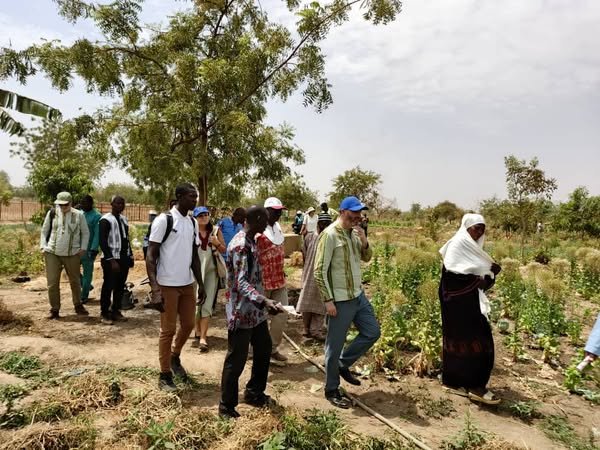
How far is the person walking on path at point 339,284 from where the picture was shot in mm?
3969

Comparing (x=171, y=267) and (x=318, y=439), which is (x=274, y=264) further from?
A: (x=318, y=439)

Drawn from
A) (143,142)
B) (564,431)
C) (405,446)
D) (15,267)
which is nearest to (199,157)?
(143,142)

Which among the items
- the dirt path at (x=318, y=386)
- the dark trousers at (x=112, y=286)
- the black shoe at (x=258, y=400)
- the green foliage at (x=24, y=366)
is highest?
the dark trousers at (x=112, y=286)

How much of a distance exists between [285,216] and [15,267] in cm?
2935

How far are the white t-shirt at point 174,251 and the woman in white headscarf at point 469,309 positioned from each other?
256 centimetres

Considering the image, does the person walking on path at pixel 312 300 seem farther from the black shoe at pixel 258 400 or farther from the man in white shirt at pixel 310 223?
the man in white shirt at pixel 310 223

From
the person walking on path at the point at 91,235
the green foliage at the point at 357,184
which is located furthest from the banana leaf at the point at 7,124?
the green foliage at the point at 357,184

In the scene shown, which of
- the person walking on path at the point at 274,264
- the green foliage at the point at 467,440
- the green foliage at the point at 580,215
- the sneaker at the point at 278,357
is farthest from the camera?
the green foliage at the point at 580,215

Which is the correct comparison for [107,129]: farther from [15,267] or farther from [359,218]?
[15,267]

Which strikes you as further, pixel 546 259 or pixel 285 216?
pixel 285 216

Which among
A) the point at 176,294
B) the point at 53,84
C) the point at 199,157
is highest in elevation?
the point at 53,84

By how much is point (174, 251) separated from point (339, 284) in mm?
1534

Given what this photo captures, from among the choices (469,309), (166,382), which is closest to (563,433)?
(469,309)

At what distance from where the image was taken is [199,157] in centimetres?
730
